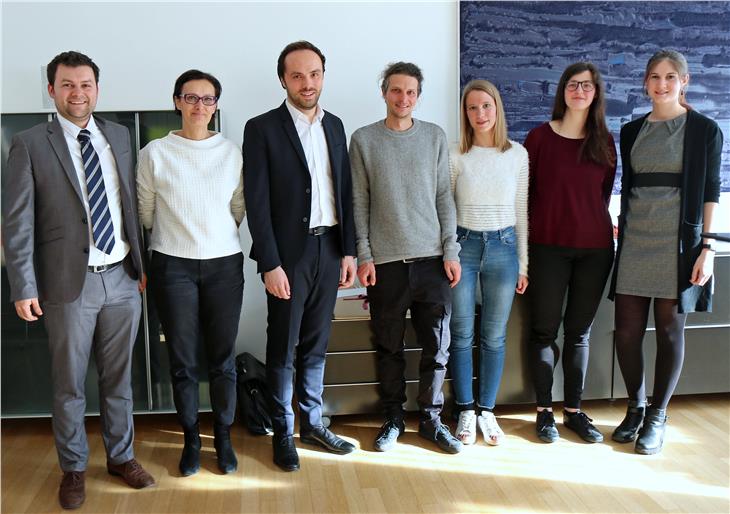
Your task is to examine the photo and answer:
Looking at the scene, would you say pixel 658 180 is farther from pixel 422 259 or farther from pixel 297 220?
pixel 297 220

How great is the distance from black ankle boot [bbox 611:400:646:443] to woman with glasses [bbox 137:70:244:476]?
1.71m

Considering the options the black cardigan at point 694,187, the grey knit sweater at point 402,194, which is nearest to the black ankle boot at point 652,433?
the black cardigan at point 694,187

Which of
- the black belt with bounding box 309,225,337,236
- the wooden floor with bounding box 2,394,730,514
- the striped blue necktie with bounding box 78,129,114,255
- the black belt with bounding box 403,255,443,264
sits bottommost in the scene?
the wooden floor with bounding box 2,394,730,514

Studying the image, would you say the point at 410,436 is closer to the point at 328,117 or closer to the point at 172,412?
the point at 172,412

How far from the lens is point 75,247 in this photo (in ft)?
7.98

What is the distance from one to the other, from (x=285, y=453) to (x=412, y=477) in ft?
1.71

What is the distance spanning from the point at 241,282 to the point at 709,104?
277 cm

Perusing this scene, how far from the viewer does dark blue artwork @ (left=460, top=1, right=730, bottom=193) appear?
366 cm

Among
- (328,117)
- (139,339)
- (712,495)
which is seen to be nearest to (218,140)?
(328,117)

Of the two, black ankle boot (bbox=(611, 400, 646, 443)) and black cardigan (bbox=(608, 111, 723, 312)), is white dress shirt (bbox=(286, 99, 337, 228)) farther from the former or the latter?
black ankle boot (bbox=(611, 400, 646, 443))

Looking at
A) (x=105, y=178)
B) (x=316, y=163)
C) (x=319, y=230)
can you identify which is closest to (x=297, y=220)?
(x=319, y=230)

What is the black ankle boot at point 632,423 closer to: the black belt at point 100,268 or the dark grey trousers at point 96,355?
the dark grey trousers at point 96,355

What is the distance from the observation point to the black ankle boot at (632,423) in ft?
9.95

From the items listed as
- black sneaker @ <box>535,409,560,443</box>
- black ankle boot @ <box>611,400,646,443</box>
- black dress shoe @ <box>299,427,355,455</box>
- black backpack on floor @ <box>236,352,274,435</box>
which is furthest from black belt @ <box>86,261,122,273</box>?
black ankle boot @ <box>611,400,646,443</box>
